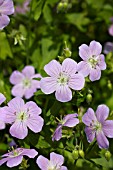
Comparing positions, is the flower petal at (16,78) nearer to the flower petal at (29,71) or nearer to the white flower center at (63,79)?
the flower petal at (29,71)

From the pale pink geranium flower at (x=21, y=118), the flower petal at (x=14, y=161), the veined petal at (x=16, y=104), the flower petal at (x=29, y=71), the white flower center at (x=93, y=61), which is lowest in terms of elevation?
the flower petal at (x=14, y=161)

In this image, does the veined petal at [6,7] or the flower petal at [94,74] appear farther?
the veined petal at [6,7]

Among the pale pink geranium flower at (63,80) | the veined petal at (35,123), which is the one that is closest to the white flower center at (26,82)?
the pale pink geranium flower at (63,80)

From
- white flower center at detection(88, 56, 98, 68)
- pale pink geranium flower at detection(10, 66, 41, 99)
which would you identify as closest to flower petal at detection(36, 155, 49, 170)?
white flower center at detection(88, 56, 98, 68)

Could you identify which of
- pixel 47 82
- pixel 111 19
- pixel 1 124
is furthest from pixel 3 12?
pixel 111 19

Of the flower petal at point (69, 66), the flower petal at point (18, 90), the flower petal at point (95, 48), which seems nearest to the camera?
the flower petal at point (69, 66)

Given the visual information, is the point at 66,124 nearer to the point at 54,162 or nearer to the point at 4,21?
the point at 54,162

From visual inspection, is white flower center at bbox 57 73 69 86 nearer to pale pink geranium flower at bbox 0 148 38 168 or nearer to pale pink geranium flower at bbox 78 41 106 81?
pale pink geranium flower at bbox 78 41 106 81
